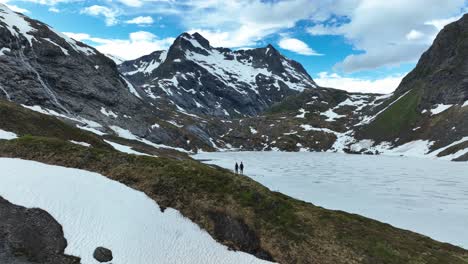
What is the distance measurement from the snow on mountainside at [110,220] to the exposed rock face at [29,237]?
495 millimetres

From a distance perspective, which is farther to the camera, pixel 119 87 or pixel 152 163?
pixel 119 87

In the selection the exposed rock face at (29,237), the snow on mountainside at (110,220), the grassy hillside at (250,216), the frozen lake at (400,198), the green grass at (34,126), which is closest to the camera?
the exposed rock face at (29,237)

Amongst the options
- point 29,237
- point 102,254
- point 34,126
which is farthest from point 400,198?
point 34,126

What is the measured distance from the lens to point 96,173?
3092cm

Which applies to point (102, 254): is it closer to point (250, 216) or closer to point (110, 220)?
point (110, 220)

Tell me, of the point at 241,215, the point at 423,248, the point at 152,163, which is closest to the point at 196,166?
the point at 152,163

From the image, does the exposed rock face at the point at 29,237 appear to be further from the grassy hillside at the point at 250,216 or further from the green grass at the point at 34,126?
the green grass at the point at 34,126

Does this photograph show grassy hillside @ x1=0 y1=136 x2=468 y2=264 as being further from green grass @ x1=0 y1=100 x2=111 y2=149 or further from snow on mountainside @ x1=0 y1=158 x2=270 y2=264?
green grass @ x1=0 y1=100 x2=111 y2=149

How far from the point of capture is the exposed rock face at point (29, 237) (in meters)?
19.6

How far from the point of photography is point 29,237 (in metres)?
20.9

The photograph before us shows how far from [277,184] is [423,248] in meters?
42.8

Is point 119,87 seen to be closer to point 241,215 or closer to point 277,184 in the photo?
point 277,184

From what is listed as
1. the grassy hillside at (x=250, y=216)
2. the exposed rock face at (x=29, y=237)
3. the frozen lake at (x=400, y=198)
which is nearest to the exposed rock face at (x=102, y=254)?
the exposed rock face at (x=29, y=237)

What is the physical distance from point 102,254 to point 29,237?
4.21m
